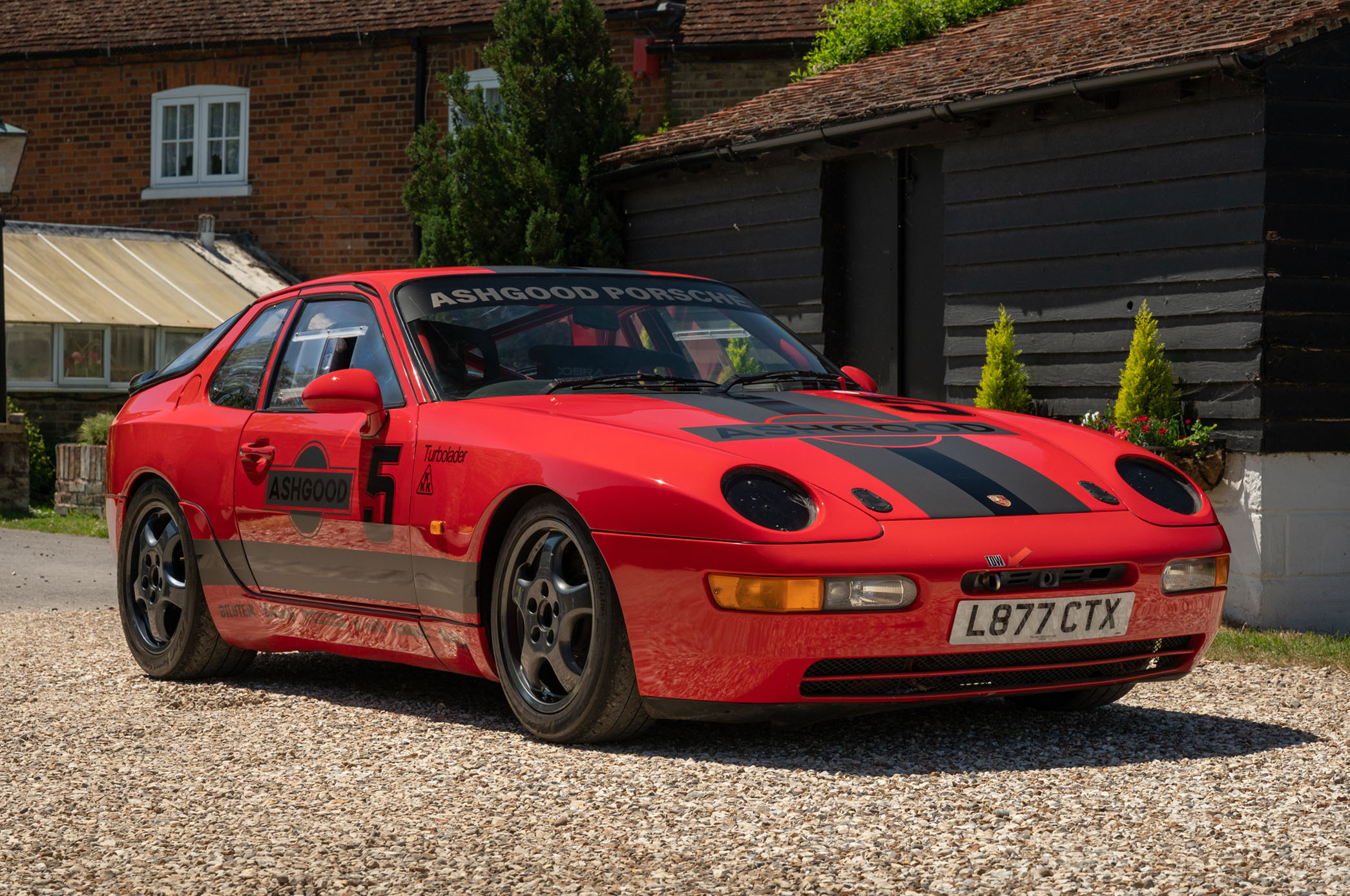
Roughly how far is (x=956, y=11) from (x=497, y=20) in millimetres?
4213

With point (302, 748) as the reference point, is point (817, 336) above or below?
above

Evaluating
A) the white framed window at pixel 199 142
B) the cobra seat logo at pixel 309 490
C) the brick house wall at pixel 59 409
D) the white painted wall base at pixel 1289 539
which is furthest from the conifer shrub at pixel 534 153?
the cobra seat logo at pixel 309 490

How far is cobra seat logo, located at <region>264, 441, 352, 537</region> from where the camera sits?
5.57 m

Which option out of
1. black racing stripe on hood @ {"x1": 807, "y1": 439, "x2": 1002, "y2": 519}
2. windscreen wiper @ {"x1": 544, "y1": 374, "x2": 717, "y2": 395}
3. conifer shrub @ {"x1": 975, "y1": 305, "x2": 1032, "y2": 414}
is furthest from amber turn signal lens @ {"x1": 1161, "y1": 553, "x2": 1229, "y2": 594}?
conifer shrub @ {"x1": 975, "y1": 305, "x2": 1032, "y2": 414}

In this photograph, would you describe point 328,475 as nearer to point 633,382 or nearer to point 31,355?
point 633,382

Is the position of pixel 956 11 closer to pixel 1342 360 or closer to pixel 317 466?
pixel 1342 360

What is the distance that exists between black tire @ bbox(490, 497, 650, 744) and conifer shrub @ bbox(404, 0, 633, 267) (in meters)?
9.78

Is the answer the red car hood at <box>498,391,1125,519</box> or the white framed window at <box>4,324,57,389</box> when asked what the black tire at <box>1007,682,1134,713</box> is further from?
the white framed window at <box>4,324,57,389</box>

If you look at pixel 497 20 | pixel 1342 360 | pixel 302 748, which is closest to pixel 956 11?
Result: pixel 497 20

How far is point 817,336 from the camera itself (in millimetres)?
12945

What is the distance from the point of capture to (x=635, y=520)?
4.50 metres

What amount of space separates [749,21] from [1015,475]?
14.3 meters

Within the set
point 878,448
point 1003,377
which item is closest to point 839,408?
point 878,448

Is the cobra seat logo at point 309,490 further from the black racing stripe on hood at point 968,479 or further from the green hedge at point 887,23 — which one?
the green hedge at point 887,23
